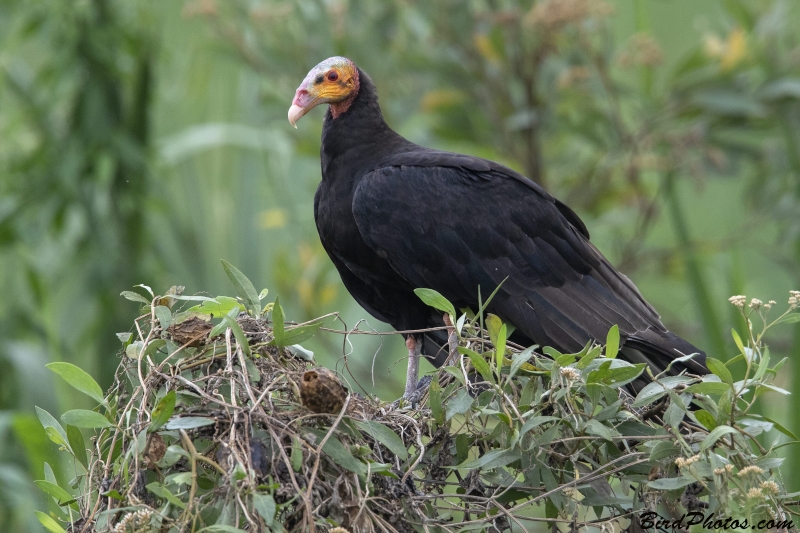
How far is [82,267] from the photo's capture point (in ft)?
13.6

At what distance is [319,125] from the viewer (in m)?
4.24

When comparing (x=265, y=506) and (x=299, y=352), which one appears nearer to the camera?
(x=265, y=506)

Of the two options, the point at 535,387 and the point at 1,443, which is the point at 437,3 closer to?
the point at 535,387

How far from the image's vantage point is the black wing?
7.95ft

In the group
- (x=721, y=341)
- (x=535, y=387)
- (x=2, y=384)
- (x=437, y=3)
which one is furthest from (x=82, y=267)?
(x=535, y=387)

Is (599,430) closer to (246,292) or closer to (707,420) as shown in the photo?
(707,420)

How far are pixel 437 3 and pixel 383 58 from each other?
0.38 m

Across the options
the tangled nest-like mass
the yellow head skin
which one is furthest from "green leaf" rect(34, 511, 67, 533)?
the yellow head skin

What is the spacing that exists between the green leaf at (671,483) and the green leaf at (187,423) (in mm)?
688

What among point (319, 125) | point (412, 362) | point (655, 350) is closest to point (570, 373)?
point (655, 350)

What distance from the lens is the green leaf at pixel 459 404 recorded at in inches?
56.8

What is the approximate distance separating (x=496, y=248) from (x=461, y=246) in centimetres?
11

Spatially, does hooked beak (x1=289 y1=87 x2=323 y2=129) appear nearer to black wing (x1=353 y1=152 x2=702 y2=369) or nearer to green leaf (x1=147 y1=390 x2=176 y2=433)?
black wing (x1=353 y1=152 x2=702 y2=369)

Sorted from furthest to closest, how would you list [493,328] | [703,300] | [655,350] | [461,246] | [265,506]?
[703,300] → [461,246] → [655,350] → [493,328] → [265,506]
